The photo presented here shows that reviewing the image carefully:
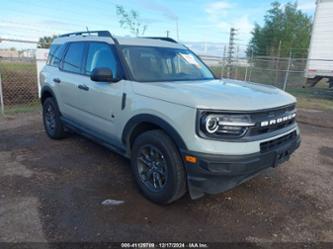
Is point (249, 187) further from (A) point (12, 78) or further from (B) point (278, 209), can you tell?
(A) point (12, 78)

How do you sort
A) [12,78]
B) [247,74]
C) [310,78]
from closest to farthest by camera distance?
[12,78] < [310,78] < [247,74]

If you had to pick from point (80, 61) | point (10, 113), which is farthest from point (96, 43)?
point (10, 113)

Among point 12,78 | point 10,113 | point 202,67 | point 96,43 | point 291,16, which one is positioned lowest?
point 10,113

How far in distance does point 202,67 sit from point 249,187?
78.2 inches

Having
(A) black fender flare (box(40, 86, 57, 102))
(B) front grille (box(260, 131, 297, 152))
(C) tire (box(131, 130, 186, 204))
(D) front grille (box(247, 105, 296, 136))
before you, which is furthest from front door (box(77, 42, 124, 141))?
(B) front grille (box(260, 131, 297, 152))

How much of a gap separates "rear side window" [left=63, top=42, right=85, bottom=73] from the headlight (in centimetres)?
266

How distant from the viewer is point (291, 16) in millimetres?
32906

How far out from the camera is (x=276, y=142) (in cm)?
304

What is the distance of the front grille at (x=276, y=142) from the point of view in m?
2.85

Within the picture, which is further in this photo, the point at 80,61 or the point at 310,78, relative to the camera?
the point at 310,78

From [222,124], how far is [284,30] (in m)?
34.0

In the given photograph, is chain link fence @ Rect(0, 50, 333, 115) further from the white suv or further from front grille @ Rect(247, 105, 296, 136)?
front grille @ Rect(247, 105, 296, 136)

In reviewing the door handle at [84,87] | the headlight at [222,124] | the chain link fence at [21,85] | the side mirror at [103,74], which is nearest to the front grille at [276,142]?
the headlight at [222,124]

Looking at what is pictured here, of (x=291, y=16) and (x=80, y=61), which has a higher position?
(x=291, y=16)
